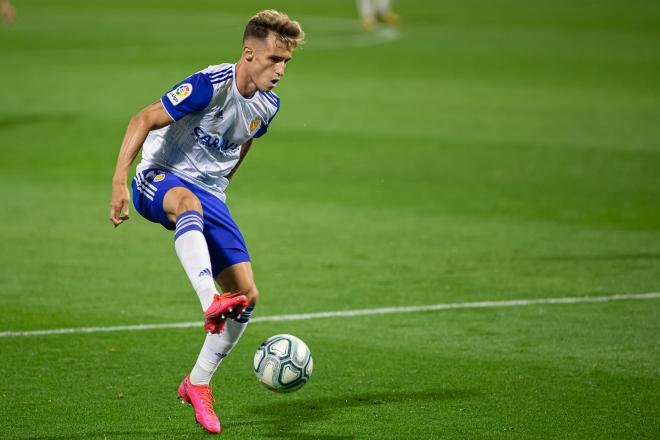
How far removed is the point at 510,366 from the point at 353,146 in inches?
337

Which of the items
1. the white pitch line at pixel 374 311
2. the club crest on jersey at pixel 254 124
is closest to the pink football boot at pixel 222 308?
the club crest on jersey at pixel 254 124

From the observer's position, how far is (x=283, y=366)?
19.1 ft

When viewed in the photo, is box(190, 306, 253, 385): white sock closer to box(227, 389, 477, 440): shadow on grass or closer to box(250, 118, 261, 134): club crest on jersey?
box(227, 389, 477, 440): shadow on grass

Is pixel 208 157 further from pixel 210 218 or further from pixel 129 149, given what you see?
pixel 129 149

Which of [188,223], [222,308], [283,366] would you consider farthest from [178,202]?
[283,366]

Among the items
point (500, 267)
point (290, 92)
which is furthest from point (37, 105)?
point (500, 267)

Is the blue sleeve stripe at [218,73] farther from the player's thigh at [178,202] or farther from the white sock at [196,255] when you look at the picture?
the white sock at [196,255]

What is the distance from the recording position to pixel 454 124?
16750 mm

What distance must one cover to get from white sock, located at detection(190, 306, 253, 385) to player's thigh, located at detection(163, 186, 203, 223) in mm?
650

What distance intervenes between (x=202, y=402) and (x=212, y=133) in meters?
1.41

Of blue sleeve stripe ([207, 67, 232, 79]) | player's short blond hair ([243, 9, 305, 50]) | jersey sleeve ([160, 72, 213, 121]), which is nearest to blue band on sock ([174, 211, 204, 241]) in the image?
jersey sleeve ([160, 72, 213, 121])

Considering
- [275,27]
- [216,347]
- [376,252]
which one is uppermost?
[275,27]

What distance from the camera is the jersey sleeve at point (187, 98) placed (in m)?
5.80

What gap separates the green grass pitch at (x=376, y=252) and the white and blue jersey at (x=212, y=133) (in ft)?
4.24
